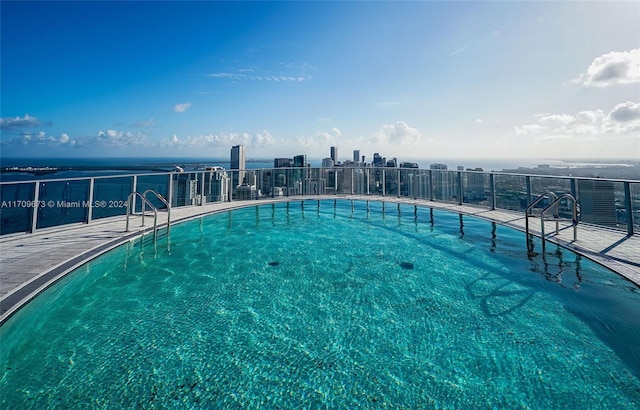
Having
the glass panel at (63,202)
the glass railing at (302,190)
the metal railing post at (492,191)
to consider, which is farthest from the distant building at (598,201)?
the glass panel at (63,202)

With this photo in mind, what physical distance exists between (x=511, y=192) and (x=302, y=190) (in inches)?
328

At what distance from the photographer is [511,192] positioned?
763cm

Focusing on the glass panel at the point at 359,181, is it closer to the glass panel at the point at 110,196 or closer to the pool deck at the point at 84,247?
the pool deck at the point at 84,247

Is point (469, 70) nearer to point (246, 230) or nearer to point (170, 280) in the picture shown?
point (246, 230)

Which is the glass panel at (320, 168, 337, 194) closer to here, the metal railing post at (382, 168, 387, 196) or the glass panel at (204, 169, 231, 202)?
the metal railing post at (382, 168, 387, 196)

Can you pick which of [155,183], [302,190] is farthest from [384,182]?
[155,183]

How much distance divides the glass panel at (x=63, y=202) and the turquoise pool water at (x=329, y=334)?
2.53 metres

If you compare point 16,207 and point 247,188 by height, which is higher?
point 16,207

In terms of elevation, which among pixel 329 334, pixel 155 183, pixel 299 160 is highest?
pixel 299 160

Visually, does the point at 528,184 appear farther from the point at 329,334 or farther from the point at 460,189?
the point at 329,334

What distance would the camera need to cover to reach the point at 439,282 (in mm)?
3918

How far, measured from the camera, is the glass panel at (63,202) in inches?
224

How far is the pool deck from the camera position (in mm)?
3238

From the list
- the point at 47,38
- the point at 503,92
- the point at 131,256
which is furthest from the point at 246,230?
the point at 47,38
